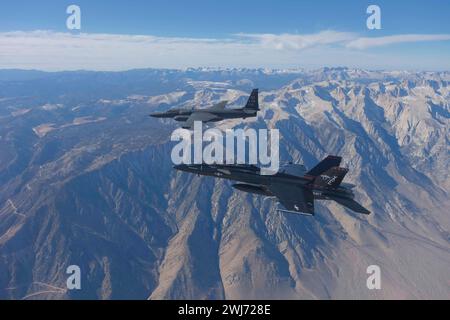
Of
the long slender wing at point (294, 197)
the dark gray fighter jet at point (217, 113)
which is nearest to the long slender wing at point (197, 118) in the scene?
the dark gray fighter jet at point (217, 113)

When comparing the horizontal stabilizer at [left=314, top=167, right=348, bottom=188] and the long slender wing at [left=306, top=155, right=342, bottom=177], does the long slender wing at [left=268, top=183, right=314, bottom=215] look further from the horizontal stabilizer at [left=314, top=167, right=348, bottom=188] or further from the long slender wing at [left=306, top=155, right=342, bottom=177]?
the long slender wing at [left=306, top=155, right=342, bottom=177]

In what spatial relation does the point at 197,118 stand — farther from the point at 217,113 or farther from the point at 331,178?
the point at 331,178

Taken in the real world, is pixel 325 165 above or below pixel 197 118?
below

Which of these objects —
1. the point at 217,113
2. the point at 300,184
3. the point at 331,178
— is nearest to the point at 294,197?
the point at 300,184
